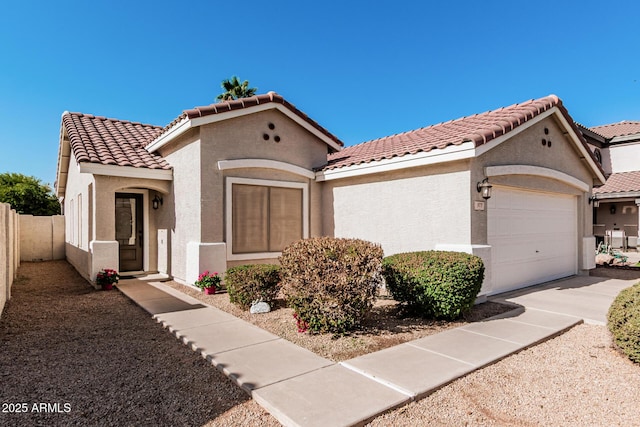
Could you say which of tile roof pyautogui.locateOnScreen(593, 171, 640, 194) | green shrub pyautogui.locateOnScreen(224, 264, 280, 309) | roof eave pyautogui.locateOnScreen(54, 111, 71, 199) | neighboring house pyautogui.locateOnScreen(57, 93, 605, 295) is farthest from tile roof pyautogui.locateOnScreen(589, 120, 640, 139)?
roof eave pyautogui.locateOnScreen(54, 111, 71, 199)

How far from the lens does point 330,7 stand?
15.0 m

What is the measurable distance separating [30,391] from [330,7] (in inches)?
625

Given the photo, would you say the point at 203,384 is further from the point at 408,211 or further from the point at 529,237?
the point at 529,237

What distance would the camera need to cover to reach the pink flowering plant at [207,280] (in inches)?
379

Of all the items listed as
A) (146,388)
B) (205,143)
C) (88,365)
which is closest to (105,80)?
(205,143)

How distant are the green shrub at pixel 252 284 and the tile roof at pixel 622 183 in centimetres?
2213

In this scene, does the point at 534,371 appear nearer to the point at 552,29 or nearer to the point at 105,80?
the point at 552,29

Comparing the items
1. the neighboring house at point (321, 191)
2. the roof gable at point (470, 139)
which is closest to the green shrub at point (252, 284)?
the neighboring house at point (321, 191)

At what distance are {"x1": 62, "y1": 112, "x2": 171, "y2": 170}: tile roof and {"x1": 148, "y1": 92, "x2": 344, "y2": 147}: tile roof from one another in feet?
4.95

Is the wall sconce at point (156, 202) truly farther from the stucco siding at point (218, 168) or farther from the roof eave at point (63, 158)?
the roof eave at point (63, 158)

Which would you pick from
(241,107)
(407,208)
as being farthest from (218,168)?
(407,208)

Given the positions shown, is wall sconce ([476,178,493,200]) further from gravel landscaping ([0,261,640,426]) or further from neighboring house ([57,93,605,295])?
gravel landscaping ([0,261,640,426])

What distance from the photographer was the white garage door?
9.40 metres

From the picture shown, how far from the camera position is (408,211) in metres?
9.55
